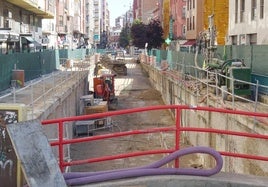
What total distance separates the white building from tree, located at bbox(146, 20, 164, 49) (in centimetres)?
5488

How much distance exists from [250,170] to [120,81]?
4970 centimetres

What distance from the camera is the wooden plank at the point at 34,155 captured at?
19.4ft

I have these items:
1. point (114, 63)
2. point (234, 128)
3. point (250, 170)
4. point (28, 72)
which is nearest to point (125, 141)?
point (28, 72)

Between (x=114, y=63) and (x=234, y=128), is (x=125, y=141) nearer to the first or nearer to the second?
(x=234, y=128)

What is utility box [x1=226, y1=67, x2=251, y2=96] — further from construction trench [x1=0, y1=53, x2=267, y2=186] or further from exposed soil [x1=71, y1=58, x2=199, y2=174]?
exposed soil [x1=71, y1=58, x2=199, y2=174]

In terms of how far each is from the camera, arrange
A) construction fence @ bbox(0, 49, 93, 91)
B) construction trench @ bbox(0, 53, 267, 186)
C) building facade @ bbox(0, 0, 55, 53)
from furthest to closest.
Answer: building facade @ bbox(0, 0, 55, 53)
construction fence @ bbox(0, 49, 93, 91)
construction trench @ bbox(0, 53, 267, 186)

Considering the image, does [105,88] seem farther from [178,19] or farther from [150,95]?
[178,19]

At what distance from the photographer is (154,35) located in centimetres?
9094

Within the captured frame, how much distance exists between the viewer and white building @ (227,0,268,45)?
27.5m

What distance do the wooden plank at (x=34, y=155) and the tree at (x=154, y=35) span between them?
84.2 meters

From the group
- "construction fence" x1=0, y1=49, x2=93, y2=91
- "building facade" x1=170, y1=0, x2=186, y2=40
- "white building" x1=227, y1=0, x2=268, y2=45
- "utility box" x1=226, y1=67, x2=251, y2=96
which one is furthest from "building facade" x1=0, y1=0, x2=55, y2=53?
"building facade" x1=170, y1=0, x2=186, y2=40

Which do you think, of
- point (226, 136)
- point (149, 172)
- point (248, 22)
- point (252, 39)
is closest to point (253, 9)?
point (248, 22)

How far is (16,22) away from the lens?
143ft

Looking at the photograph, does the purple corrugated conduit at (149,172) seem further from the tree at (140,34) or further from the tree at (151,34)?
the tree at (140,34)
